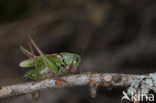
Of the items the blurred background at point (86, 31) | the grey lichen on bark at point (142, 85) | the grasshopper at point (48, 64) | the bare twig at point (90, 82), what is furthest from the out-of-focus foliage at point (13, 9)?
the grey lichen on bark at point (142, 85)

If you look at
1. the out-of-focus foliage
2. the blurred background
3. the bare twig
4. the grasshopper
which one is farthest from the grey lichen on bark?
the out-of-focus foliage

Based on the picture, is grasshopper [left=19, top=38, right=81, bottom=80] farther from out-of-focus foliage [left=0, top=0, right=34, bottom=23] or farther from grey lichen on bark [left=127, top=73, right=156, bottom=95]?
out-of-focus foliage [left=0, top=0, right=34, bottom=23]

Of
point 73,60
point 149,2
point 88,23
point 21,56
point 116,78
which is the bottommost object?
point 116,78

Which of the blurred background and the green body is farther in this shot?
the blurred background

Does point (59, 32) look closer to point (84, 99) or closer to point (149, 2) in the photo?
point (84, 99)

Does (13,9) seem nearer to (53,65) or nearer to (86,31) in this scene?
(86,31)

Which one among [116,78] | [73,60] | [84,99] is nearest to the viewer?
[116,78]

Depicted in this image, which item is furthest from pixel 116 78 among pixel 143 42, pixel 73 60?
pixel 143 42
